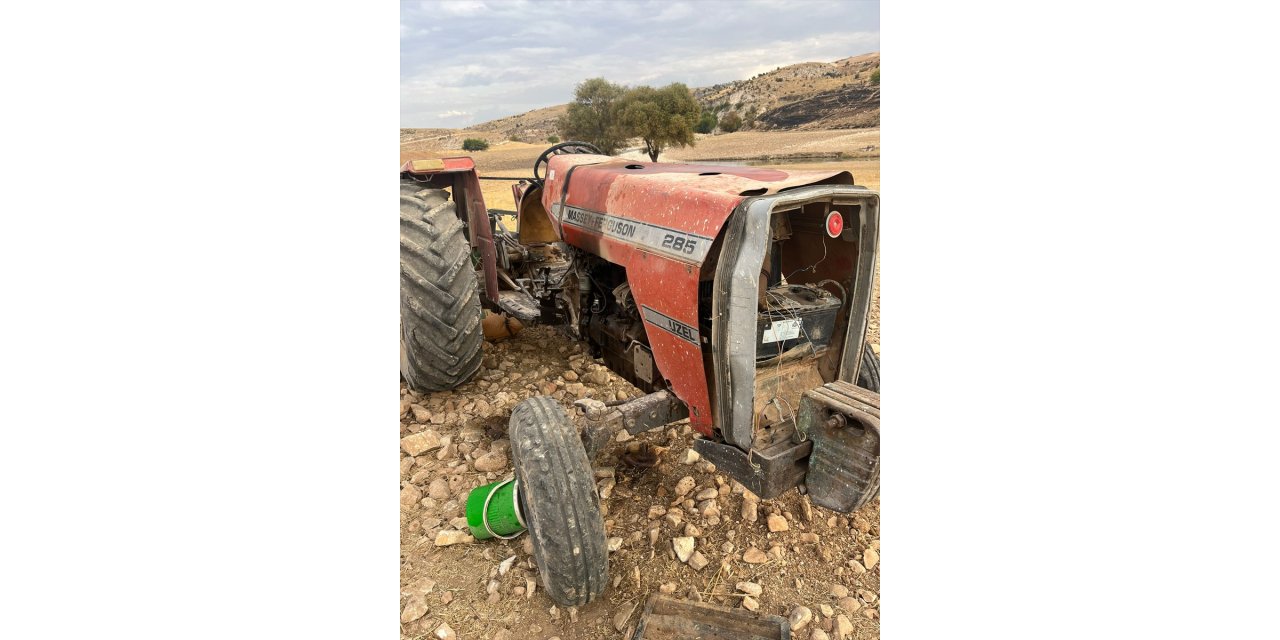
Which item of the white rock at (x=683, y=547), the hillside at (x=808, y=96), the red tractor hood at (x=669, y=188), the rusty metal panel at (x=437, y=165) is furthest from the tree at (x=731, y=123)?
the white rock at (x=683, y=547)

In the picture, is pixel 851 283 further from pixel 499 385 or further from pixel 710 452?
pixel 499 385

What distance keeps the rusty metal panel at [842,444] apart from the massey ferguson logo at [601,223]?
1081mm

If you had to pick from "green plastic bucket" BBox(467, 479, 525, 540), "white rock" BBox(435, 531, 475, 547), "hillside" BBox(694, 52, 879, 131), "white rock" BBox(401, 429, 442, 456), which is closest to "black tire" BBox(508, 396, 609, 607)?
"green plastic bucket" BBox(467, 479, 525, 540)

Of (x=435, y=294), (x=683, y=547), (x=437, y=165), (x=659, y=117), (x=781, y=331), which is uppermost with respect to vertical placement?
(x=659, y=117)

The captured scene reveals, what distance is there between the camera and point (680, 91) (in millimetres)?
24484

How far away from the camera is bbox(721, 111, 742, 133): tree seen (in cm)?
4234

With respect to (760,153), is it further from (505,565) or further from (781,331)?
(505,565)

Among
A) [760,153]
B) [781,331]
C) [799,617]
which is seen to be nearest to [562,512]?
[799,617]

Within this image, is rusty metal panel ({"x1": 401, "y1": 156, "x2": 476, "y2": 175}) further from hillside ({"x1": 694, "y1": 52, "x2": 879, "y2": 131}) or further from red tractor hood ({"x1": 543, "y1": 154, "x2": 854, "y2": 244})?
hillside ({"x1": 694, "y1": 52, "x2": 879, "y2": 131})

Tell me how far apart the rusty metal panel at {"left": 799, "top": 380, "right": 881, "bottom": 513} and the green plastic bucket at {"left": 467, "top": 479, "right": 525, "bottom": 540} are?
123 centimetres

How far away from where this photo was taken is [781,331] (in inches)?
105

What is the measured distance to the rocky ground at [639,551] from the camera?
2.51 metres

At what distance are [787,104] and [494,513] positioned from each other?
153 ft

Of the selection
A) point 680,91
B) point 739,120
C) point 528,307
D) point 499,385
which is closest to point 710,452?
point 499,385
